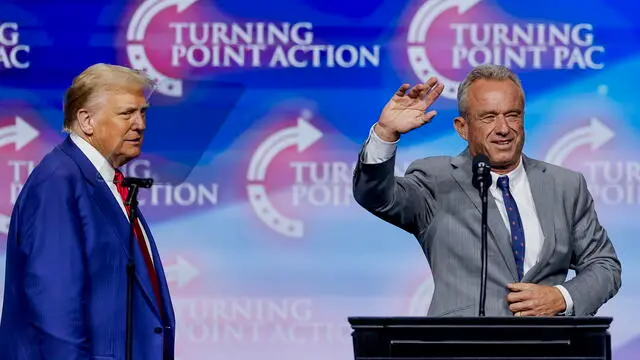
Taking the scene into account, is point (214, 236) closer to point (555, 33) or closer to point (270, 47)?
point (270, 47)

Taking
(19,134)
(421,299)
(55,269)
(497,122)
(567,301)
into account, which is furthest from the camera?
(19,134)

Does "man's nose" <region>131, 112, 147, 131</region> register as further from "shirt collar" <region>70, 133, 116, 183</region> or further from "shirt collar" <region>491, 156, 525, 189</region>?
"shirt collar" <region>491, 156, 525, 189</region>

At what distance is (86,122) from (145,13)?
171 cm

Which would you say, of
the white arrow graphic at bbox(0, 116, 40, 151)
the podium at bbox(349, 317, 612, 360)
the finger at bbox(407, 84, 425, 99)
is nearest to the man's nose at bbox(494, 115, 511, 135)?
the finger at bbox(407, 84, 425, 99)

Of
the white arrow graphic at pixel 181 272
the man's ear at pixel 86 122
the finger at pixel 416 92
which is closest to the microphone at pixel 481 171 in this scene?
the finger at pixel 416 92

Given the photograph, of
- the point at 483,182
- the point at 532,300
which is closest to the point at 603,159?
the point at 532,300

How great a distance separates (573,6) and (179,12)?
164 centimetres

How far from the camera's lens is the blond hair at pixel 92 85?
3574 mm

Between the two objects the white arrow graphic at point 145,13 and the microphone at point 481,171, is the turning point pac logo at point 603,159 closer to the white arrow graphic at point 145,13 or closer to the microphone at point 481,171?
the white arrow graphic at point 145,13

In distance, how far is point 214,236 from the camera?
5.17m

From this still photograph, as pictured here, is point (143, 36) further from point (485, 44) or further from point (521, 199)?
point (521, 199)

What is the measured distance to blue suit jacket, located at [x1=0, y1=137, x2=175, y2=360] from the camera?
3268mm

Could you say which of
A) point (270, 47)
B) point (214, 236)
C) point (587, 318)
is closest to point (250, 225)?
point (214, 236)

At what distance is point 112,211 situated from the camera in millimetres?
3441
